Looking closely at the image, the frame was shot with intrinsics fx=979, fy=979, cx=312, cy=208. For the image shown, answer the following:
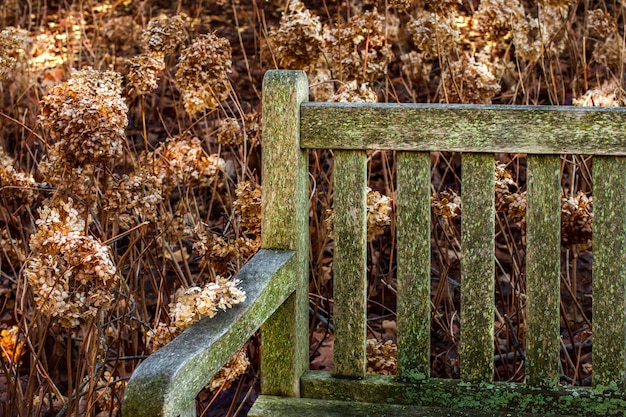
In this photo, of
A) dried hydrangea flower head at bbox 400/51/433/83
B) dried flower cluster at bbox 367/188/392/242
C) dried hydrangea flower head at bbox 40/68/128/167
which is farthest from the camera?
dried hydrangea flower head at bbox 400/51/433/83

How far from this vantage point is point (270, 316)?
6.51 feet

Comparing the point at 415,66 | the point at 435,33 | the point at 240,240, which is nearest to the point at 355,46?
the point at 435,33

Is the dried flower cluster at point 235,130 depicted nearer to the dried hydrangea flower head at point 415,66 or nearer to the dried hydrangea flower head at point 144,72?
the dried hydrangea flower head at point 144,72

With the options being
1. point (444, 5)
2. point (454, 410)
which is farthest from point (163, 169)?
point (454, 410)

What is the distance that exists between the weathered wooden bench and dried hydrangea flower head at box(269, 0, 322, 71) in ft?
1.32

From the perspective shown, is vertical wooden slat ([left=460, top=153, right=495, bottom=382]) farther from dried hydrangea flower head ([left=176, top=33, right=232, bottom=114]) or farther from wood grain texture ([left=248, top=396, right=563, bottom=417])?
dried hydrangea flower head ([left=176, top=33, right=232, bottom=114])

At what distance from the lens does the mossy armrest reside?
1.41 meters

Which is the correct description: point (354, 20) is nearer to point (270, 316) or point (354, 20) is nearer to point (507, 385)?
point (270, 316)

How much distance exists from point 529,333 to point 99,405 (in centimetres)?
132

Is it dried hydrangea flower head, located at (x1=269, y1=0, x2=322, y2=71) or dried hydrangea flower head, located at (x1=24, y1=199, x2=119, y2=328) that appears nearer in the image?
dried hydrangea flower head, located at (x1=24, y1=199, x2=119, y2=328)

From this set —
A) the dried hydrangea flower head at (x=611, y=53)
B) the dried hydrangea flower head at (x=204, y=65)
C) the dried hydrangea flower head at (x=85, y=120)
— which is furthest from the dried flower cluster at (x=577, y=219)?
the dried hydrangea flower head at (x=611, y=53)

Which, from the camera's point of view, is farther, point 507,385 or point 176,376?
point 507,385

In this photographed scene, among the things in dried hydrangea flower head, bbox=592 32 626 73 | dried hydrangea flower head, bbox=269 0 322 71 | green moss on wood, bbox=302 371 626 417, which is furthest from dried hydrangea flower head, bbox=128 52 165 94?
dried hydrangea flower head, bbox=592 32 626 73

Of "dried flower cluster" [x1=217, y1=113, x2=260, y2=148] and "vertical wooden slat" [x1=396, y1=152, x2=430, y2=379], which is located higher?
"dried flower cluster" [x1=217, y1=113, x2=260, y2=148]
